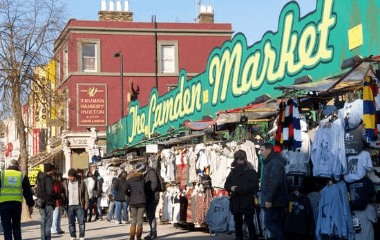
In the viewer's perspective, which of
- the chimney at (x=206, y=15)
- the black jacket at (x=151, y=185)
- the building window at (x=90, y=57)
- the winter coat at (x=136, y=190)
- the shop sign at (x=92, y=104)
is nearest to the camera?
the winter coat at (x=136, y=190)

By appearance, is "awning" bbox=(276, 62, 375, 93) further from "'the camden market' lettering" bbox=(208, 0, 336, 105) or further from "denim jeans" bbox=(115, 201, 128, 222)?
"denim jeans" bbox=(115, 201, 128, 222)

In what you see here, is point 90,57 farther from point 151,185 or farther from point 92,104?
point 151,185

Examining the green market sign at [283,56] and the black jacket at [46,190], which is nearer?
the green market sign at [283,56]

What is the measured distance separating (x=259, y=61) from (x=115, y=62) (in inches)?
1243

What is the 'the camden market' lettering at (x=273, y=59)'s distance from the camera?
51.9 feet

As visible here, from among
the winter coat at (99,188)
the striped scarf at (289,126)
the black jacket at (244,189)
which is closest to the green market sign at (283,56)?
the striped scarf at (289,126)

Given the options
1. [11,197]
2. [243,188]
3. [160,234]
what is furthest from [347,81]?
[160,234]

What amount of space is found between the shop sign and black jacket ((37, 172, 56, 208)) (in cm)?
3145

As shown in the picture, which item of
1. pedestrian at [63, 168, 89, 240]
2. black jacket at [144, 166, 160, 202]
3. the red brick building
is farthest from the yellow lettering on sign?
the red brick building

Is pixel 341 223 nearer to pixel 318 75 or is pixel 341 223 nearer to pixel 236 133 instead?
pixel 318 75

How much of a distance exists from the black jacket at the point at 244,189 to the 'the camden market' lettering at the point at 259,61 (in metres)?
3.11

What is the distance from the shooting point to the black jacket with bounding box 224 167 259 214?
563 inches

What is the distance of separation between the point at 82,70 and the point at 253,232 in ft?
118

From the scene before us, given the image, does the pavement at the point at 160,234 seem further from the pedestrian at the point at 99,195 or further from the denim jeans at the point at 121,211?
the pedestrian at the point at 99,195
